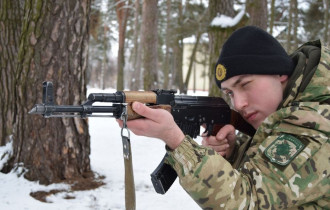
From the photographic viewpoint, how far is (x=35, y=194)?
11.2 feet

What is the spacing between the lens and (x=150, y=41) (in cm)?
1217

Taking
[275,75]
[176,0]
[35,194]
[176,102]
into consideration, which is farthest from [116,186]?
[176,0]

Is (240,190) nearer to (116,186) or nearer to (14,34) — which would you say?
(116,186)

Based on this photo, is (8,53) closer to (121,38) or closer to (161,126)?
(161,126)

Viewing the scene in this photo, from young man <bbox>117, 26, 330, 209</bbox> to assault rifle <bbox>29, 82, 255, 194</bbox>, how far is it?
148 mm

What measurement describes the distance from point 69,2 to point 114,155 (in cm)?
238

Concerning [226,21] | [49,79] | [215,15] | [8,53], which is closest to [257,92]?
[49,79]

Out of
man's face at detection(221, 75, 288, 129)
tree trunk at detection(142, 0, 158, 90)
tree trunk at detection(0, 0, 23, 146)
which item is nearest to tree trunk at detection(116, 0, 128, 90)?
tree trunk at detection(142, 0, 158, 90)

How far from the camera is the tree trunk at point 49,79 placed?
11.7ft

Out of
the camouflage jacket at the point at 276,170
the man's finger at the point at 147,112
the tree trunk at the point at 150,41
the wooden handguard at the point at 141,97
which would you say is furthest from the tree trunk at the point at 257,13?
the man's finger at the point at 147,112

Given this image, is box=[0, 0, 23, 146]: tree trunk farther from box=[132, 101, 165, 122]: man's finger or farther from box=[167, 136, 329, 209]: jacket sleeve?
box=[167, 136, 329, 209]: jacket sleeve

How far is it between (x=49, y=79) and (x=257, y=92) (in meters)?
2.51

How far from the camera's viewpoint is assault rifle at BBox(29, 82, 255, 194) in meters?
1.65

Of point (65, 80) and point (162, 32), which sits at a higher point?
point (162, 32)
